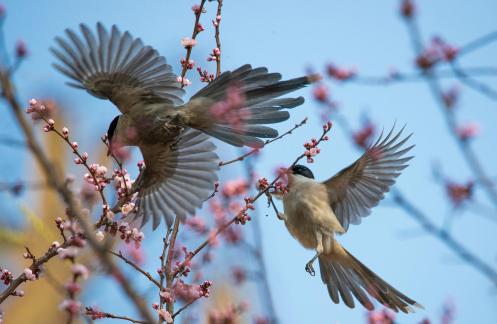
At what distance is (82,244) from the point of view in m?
1.86

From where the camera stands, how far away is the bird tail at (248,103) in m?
4.00

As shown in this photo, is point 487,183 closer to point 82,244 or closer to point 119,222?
point 82,244

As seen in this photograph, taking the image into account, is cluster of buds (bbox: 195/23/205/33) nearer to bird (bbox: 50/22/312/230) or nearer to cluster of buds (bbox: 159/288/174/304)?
bird (bbox: 50/22/312/230)

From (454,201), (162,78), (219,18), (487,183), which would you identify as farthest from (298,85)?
(487,183)

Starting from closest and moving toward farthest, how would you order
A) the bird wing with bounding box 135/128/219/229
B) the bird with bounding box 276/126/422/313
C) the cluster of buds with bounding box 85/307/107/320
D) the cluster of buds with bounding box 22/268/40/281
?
the cluster of buds with bounding box 22/268/40/281
the cluster of buds with bounding box 85/307/107/320
the bird wing with bounding box 135/128/219/229
the bird with bounding box 276/126/422/313

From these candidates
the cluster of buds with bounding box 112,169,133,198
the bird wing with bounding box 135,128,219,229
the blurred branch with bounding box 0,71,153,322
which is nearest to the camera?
the blurred branch with bounding box 0,71,153,322

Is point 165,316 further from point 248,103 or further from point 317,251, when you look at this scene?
point 317,251

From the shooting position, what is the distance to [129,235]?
129 inches

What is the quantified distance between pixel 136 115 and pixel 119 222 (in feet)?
4.42

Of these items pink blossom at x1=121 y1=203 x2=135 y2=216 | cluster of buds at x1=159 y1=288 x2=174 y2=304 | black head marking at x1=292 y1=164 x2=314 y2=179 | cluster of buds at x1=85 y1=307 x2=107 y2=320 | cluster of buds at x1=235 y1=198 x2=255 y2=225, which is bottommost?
cluster of buds at x1=159 y1=288 x2=174 y2=304

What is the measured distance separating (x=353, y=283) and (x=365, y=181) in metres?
0.74

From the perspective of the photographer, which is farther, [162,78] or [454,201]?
[162,78]

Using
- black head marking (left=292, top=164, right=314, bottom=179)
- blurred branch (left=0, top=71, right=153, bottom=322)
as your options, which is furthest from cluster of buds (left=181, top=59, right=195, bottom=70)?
blurred branch (left=0, top=71, right=153, bottom=322)

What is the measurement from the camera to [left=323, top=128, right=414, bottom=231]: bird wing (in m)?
4.95
